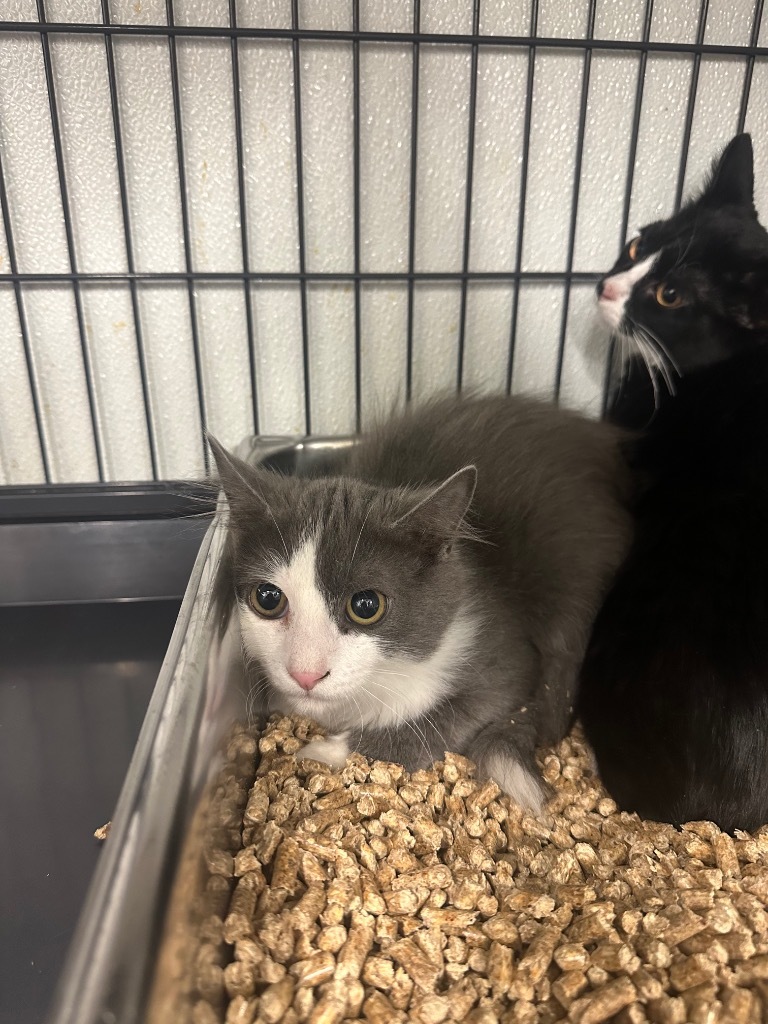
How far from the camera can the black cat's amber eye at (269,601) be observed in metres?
0.95

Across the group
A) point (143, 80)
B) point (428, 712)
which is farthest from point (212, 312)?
point (428, 712)

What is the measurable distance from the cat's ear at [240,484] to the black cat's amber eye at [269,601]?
0.11 meters

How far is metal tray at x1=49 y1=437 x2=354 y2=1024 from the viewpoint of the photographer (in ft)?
1.81

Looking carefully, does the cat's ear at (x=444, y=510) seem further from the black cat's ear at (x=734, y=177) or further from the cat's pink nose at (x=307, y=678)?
the black cat's ear at (x=734, y=177)

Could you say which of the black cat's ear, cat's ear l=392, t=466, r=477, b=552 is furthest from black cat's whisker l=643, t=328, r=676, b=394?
cat's ear l=392, t=466, r=477, b=552

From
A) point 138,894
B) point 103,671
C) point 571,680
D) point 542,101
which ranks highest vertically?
point 542,101

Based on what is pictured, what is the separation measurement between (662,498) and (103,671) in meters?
1.08

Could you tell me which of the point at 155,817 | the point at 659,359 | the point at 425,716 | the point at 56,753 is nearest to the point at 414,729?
the point at 425,716

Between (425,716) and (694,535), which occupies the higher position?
(694,535)

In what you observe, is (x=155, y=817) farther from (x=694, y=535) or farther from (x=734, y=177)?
(x=734, y=177)

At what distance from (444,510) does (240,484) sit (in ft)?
0.94

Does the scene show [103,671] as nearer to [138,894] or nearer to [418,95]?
[138,894]

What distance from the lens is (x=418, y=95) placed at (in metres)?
1.41

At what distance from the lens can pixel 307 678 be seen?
2.87 ft
